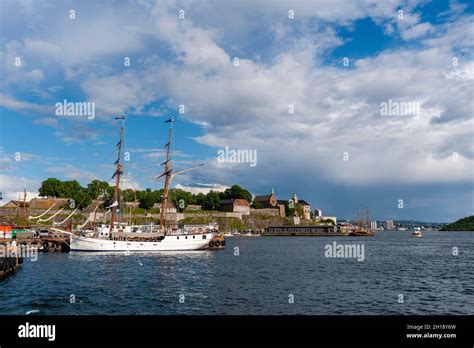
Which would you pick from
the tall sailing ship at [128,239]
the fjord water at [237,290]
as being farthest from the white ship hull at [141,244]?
the fjord water at [237,290]

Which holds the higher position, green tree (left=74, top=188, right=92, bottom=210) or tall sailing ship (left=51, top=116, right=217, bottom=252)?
green tree (left=74, top=188, right=92, bottom=210)

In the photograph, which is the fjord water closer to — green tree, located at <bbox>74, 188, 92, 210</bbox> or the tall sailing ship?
the tall sailing ship

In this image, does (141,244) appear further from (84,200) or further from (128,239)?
(84,200)

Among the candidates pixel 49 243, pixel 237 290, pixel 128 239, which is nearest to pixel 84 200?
pixel 49 243

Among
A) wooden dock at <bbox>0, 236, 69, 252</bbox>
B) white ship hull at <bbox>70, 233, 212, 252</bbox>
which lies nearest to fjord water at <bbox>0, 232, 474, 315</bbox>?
white ship hull at <bbox>70, 233, 212, 252</bbox>

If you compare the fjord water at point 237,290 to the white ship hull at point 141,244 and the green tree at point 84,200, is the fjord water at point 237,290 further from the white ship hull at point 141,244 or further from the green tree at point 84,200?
the green tree at point 84,200

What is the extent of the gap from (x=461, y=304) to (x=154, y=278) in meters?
28.9

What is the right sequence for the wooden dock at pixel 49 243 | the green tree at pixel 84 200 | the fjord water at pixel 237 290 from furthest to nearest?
the green tree at pixel 84 200, the wooden dock at pixel 49 243, the fjord water at pixel 237 290

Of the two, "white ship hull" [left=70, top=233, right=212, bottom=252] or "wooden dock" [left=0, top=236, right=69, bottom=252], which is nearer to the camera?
"white ship hull" [left=70, top=233, right=212, bottom=252]

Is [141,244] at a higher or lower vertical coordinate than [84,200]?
lower

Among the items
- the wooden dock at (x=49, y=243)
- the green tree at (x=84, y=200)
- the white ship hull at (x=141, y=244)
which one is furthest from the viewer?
the green tree at (x=84, y=200)

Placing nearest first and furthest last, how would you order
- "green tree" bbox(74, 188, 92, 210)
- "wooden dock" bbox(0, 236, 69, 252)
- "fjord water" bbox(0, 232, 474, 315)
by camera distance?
"fjord water" bbox(0, 232, 474, 315) → "wooden dock" bbox(0, 236, 69, 252) → "green tree" bbox(74, 188, 92, 210)

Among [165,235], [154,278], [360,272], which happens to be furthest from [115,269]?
[165,235]

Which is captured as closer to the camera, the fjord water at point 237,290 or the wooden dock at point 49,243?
the fjord water at point 237,290
